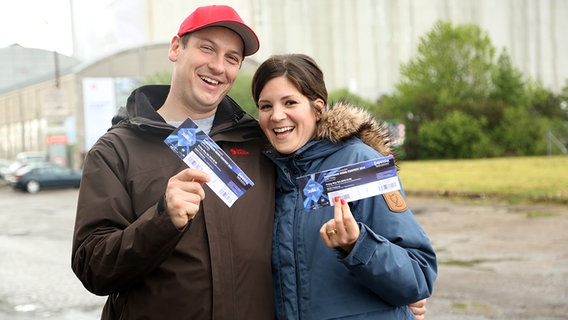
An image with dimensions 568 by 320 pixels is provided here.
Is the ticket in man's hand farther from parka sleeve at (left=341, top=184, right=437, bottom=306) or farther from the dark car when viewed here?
the dark car

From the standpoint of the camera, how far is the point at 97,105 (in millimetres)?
38625

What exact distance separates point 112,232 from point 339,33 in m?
61.5

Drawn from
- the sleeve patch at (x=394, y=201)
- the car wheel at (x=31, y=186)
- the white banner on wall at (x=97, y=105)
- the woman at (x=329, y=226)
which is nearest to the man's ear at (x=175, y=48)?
the woman at (x=329, y=226)

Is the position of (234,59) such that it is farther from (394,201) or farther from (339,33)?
(339,33)

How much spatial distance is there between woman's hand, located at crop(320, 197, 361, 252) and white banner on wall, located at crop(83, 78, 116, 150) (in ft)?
120

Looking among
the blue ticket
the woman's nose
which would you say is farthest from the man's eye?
the blue ticket

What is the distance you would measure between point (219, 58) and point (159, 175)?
52 centimetres

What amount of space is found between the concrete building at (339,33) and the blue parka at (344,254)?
50289 millimetres

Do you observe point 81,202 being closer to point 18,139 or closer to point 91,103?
point 91,103

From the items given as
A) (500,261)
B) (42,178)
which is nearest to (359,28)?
(42,178)

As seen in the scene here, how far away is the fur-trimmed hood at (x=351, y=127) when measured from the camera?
2520mm

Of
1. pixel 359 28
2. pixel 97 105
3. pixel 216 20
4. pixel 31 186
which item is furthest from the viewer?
pixel 359 28

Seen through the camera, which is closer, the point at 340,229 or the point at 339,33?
the point at 340,229

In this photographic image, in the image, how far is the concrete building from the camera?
60219 mm
